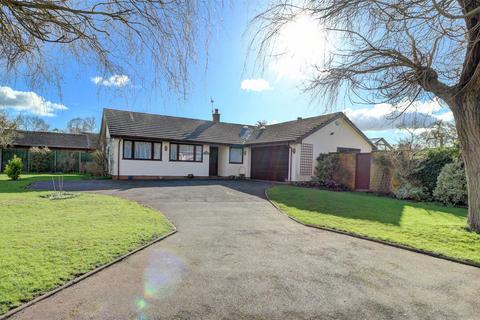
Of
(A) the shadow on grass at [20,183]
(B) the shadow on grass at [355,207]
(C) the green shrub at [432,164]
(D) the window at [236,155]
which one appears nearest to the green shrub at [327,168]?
(C) the green shrub at [432,164]

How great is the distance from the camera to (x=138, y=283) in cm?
397

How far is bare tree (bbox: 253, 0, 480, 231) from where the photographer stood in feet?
15.6

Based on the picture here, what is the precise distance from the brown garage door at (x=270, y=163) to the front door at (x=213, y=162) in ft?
9.61

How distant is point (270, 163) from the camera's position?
72.5 ft

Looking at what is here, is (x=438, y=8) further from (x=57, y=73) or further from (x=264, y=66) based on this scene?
(x=57, y=73)

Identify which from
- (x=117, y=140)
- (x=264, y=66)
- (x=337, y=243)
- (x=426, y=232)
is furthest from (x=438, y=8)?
(x=117, y=140)

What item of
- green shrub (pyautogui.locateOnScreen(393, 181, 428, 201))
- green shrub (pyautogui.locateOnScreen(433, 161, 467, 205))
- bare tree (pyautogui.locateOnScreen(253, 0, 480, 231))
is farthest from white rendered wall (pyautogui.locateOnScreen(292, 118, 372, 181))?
bare tree (pyautogui.locateOnScreen(253, 0, 480, 231))

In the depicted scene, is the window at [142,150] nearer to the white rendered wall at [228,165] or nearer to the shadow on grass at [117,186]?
the shadow on grass at [117,186]

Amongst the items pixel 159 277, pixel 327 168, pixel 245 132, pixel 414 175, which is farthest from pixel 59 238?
pixel 245 132

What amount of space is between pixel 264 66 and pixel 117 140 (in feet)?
53.6

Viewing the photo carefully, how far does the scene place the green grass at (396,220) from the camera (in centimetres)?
621

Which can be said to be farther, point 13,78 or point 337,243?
point 337,243

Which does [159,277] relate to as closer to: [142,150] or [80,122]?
[80,122]

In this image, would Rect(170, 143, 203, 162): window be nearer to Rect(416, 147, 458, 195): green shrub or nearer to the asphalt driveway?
Rect(416, 147, 458, 195): green shrub
